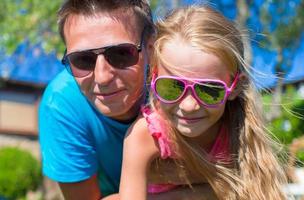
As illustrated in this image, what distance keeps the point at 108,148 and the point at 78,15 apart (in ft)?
2.28

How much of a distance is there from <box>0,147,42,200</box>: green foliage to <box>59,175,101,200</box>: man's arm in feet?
38.3

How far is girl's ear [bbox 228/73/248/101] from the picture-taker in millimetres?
2841

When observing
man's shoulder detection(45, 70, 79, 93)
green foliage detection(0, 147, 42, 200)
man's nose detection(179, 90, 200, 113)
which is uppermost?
man's nose detection(179, 90, 200, 113)

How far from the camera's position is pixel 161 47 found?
283 centimetres

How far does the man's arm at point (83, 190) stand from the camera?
3422 millimetres

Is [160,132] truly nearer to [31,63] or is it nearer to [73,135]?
[73,135]

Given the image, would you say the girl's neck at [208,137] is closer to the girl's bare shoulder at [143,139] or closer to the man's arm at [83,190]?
the girl's bare shoulder at [143,139]

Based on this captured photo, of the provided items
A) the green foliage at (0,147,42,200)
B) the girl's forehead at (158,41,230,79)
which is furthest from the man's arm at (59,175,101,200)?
the green foliage at (0,147,42,200)

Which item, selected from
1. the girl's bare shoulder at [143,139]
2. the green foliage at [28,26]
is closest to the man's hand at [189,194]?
the girl's bare shoulder at [143,139]

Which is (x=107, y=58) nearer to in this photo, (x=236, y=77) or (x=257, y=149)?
(x=236, y=77)

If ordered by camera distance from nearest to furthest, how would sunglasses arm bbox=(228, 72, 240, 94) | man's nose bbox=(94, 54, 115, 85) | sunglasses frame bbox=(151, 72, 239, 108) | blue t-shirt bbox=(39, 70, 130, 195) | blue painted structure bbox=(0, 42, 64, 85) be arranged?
sunglasses frame bbox=(151, 72, 239, 108), sunglasses arm bbox=(228, 72, 240, 94), man's nose bbox=(94, 54, 115, 85), blue t-shirt bbox=(39, 70, 130, 195), blue painted structure bbox=(0, 42, 64, 85)

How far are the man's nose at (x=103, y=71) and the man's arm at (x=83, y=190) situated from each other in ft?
2.34

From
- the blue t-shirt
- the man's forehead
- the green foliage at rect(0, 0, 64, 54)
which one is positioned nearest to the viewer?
the man's forehead

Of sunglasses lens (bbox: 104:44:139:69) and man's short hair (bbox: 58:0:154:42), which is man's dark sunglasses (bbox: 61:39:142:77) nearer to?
sunglasses lens (bbox: 104:44:139:69)
